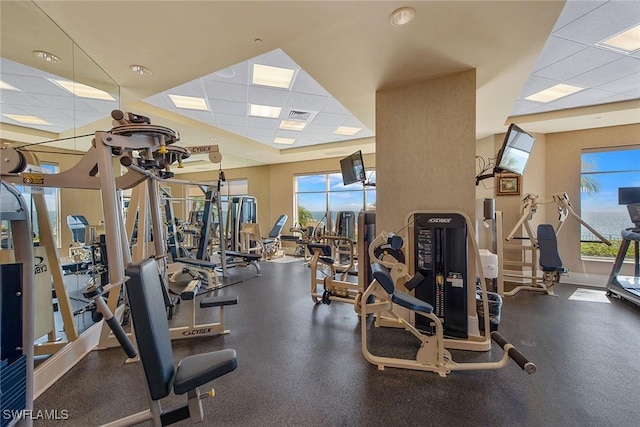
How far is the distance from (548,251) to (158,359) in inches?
211

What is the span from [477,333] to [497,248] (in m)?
2.07

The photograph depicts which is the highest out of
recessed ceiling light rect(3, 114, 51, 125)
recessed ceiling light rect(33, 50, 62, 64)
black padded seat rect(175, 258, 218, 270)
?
recessed ceiling light rect(33, 50, 62, 64)

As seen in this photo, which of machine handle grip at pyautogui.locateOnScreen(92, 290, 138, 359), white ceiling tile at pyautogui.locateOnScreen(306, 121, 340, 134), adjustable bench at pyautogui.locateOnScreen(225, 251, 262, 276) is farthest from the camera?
white ceiling tile at pyautogui.locateOnScreen(306, 121, 340, 134)

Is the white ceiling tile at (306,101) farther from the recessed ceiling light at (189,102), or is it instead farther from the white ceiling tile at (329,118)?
the recessed ceiling light at (189,102)

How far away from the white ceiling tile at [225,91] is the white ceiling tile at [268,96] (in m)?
0.11

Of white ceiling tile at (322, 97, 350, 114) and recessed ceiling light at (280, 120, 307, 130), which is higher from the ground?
recessed ceiling light at (280, 120, 307, 130)

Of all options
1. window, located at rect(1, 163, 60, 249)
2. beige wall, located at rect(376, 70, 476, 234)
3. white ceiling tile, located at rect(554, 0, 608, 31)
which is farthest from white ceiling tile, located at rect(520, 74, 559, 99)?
window, located at rect(1, 163, 60, 249)

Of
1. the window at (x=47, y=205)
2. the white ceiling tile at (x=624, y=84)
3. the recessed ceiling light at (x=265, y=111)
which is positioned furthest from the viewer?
the recessed ceiling light at (x=265, y=111)

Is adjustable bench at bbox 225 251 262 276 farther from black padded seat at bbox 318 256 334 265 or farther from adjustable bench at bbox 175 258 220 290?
black padded seat at bbox 318 256 334 265

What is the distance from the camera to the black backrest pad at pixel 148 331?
41.3 inches

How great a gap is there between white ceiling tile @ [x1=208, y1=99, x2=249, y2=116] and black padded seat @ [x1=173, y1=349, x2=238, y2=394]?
384 centimetres

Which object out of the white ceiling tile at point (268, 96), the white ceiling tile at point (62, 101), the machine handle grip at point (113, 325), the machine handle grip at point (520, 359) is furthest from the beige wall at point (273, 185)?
the machine handle grip at point (113, 325)

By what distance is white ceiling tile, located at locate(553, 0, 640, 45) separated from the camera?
221 centimetres

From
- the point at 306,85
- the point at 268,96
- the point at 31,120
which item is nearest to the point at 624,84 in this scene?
the point at 306,85
